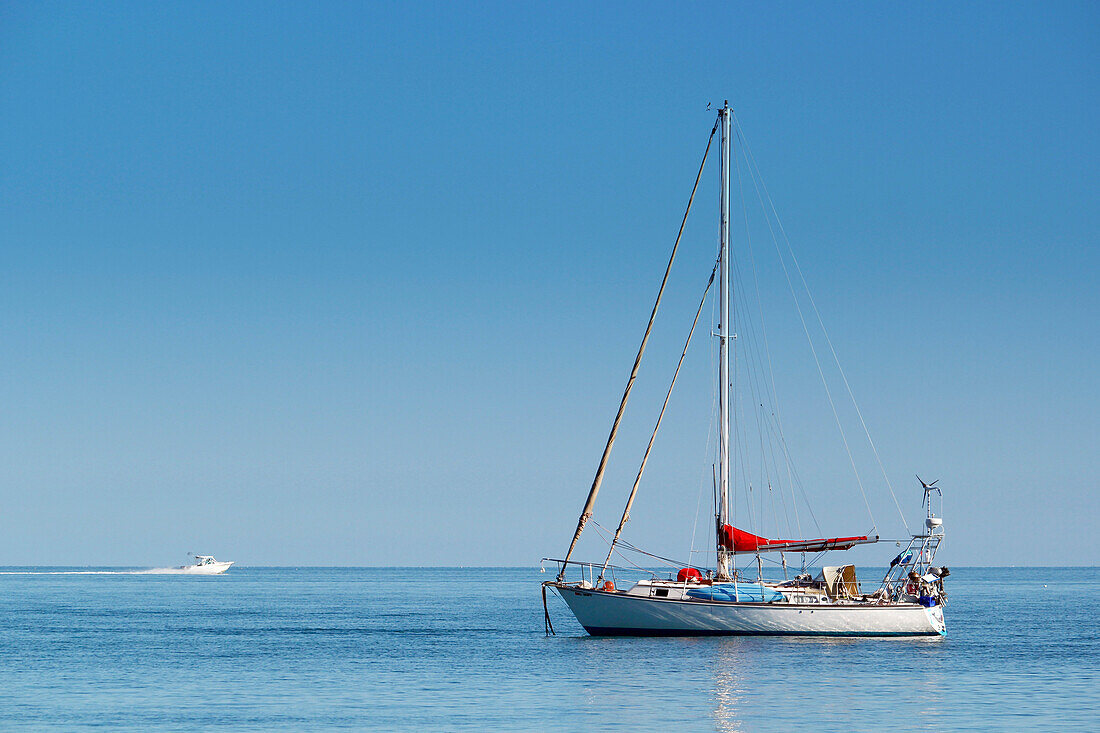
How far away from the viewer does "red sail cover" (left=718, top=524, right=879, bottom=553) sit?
60.2 meters

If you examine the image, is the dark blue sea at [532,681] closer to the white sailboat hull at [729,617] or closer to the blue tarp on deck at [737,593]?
the white sailboat hull at [729,617]

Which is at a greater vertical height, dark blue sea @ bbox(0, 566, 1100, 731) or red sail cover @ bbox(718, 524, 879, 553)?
red sail cover @ bbox(718, 524, 879, 553)

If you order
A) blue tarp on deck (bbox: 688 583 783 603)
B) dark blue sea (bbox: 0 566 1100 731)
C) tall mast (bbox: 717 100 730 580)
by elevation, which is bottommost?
dark blue sea (bbox: 0 566 1100 731)

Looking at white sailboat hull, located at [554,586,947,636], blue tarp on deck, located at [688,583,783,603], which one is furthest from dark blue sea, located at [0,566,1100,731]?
blue tarp on deck, located at [688,583,783,603]

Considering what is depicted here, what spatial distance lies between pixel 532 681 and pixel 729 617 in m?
13.4

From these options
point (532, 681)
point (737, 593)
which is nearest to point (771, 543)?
point (737, 593)

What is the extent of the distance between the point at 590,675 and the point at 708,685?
5102 millimetres

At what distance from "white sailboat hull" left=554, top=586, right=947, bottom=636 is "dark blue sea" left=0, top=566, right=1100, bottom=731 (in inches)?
32.0

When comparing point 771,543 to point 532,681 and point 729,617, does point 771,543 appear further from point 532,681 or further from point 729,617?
point 532,681

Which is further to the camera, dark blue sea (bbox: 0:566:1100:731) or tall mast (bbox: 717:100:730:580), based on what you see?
tall mast (bbox: 717:100:730:580)

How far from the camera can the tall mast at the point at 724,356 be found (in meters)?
60.7

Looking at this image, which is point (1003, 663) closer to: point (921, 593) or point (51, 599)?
point (921, 593)

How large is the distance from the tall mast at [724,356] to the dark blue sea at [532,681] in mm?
5562

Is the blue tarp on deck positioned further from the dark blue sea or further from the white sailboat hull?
the dark blue sea
